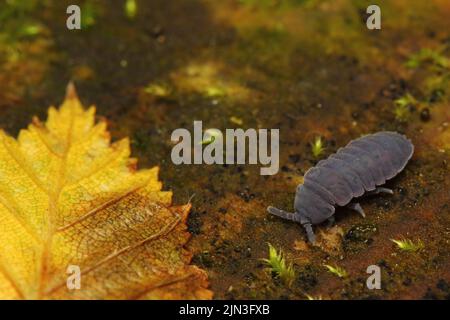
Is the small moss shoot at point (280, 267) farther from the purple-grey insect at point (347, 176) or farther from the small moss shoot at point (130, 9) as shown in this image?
the small moss shoot at point (130, 9)

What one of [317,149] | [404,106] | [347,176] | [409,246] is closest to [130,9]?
[317,149]

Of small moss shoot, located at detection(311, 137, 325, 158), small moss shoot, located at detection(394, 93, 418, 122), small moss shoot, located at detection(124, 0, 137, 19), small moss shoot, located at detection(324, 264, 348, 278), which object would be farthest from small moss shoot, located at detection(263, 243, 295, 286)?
small moss shoot, located at detection(124, 0, 137, 19)

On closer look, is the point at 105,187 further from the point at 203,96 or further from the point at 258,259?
the point at 203,96

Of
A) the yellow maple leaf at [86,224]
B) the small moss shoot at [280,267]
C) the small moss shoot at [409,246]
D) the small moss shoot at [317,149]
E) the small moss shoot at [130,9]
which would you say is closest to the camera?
the yellow maple leaf at [86,224]

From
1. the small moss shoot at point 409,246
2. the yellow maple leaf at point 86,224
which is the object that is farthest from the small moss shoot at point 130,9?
the small moss shoot at point 409,246

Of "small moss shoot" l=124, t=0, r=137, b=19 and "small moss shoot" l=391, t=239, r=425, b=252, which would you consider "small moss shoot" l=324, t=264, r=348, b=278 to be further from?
"small moss shoot" l=124, t=0, r=137, b=19
